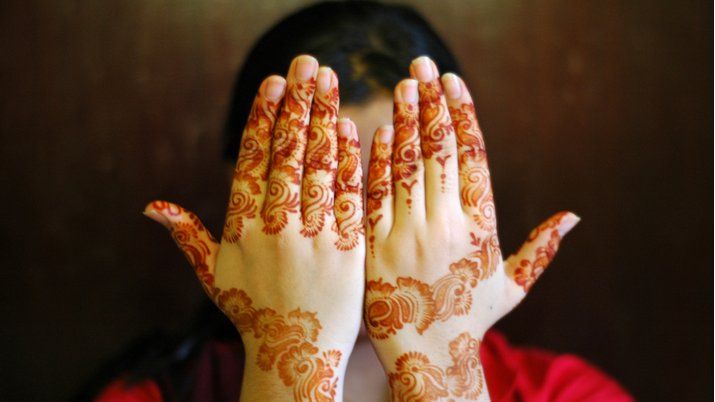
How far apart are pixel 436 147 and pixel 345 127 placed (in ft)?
0.27

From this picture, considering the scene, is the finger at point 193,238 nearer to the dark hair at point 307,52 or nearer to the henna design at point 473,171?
the dark hair at point 307,52

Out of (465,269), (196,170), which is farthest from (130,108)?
(465,269)

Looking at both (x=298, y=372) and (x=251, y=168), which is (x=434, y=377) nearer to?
(x=298, y=372)

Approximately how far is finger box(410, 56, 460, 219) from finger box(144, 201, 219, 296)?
20 centimetres

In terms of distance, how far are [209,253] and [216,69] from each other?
0.65ft

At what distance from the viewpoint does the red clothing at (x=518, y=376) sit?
0.67 m

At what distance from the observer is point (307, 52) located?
66cm

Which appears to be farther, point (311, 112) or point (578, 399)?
point (578, 399)

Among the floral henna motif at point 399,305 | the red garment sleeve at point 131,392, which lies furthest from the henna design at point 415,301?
the red garment sleeve at point 131,392

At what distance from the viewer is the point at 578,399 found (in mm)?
739

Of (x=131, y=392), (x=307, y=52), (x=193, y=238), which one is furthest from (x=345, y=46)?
(x=131, y=392)

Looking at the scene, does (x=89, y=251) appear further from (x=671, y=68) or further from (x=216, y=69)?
(x=671, y=68)

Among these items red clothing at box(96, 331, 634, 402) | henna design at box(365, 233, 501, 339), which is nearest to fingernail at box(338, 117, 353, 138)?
henna design at box(365, 233, 501, 339)

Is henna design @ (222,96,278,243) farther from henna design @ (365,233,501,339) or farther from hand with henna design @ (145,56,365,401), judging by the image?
henna design @ (365,233,501,339)
